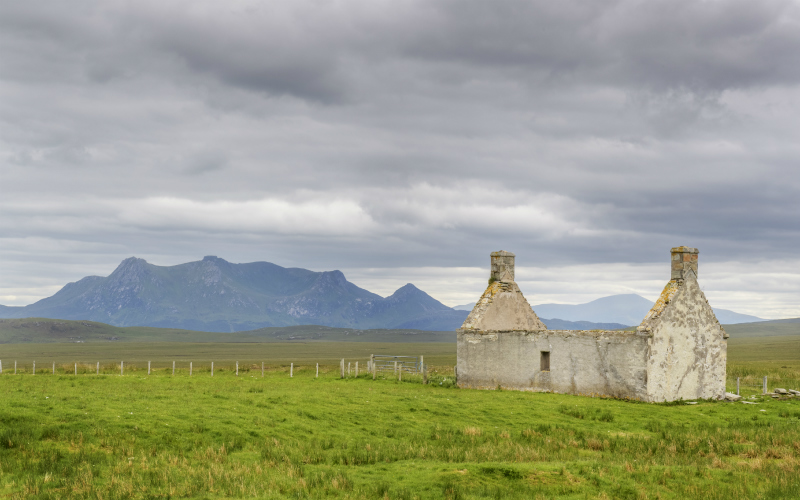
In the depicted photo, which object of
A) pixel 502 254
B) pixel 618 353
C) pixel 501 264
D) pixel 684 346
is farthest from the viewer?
pixel 502 254

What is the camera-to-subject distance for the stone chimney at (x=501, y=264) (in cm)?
4516

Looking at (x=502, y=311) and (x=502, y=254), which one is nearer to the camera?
(x=502, y=311)

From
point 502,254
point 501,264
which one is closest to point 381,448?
point 501,264

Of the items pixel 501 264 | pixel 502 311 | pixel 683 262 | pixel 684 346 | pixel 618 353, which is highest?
pixel 501 264

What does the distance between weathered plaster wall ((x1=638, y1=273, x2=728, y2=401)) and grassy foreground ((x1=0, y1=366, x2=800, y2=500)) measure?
3017 mm

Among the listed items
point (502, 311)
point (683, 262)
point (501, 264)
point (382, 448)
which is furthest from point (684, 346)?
point (382, 448)

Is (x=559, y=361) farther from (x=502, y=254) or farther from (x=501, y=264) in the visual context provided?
(x=502, y=254)

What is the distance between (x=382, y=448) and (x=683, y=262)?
2390cm

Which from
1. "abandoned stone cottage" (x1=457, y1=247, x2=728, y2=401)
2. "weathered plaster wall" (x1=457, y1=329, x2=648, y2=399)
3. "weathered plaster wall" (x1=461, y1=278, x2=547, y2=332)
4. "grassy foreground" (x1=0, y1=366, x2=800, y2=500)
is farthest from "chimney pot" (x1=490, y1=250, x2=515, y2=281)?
"grassy foreground" (x1=0, y1=366, x2=800, y2=500)

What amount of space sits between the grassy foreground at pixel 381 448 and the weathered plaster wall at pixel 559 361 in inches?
113

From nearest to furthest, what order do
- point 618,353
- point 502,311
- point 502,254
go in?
point 618,353
point 502,311
point 502,254

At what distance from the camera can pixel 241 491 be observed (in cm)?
1619

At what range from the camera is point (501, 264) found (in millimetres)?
45156

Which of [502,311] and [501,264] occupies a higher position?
[501,264]
